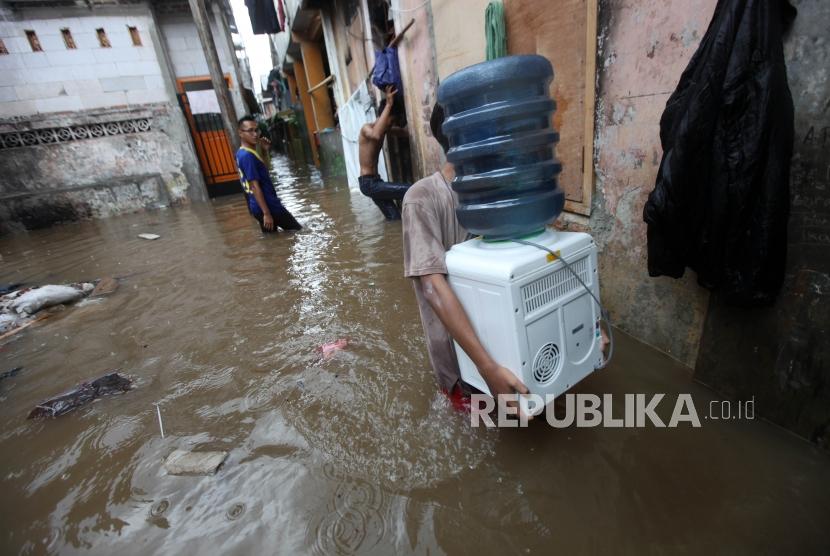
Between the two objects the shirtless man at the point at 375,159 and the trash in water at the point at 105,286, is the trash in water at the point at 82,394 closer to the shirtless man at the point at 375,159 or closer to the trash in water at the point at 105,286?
the trash in water at the point at 105,286

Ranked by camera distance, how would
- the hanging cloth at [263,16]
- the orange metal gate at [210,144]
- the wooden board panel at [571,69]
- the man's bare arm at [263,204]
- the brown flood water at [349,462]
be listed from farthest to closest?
the hanging cloth at [263,16], the orange metal gate at [210,144], the man's bare arm at [263,204], the wooden board panel at [571,69], the brown flood water at [349,462]

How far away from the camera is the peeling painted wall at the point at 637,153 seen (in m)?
2.00

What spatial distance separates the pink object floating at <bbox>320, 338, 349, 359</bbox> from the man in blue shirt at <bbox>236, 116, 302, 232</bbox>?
4010 mm

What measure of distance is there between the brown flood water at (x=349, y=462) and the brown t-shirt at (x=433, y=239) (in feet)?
1.36

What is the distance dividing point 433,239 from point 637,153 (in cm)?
152

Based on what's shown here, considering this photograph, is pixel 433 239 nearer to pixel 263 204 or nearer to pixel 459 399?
pixel 459 399

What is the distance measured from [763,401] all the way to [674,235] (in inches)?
36.0

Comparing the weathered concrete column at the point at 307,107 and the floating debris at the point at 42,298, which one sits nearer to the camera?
the floating debris at the point at 42,298

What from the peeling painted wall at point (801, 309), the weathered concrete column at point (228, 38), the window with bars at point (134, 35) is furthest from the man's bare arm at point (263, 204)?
the window with bars at point (134, 35)

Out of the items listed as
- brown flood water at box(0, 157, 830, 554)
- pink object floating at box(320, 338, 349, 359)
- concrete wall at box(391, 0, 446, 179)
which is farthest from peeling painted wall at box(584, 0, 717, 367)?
concrete wall at box(391, 0, 446, 179)

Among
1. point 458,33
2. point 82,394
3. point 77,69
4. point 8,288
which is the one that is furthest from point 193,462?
point 77,69

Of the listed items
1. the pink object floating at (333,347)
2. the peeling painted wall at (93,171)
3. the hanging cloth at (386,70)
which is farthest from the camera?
the peeling painted wall at (93,171)

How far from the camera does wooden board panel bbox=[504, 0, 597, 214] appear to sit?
8.40ft

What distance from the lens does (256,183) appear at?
613 centimetres
